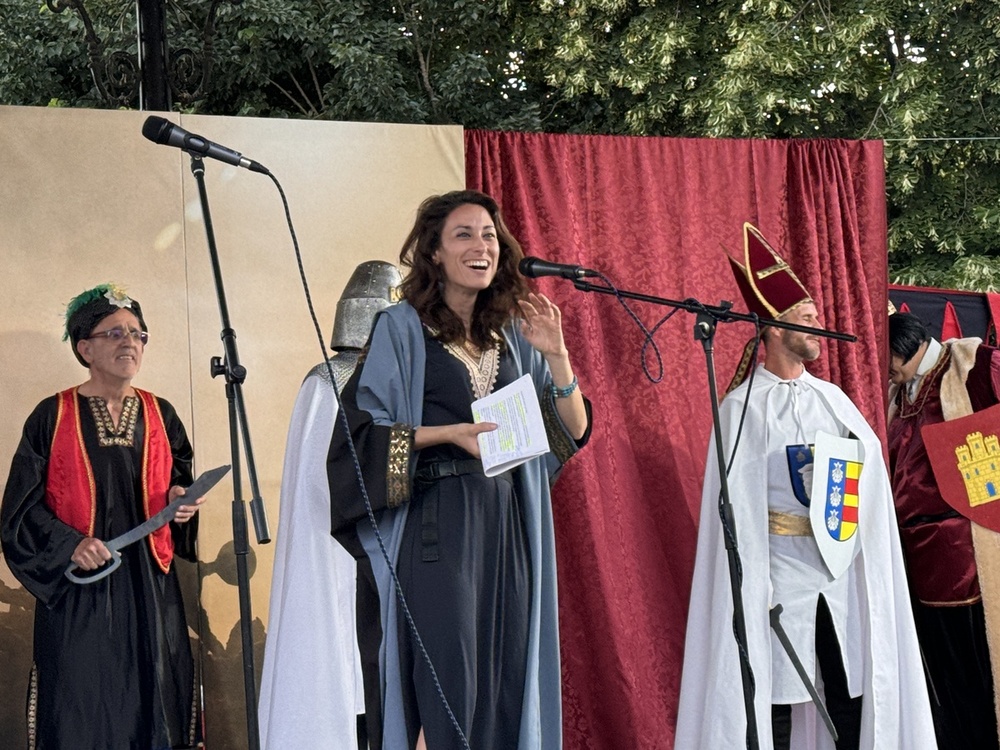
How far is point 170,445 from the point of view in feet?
14.5

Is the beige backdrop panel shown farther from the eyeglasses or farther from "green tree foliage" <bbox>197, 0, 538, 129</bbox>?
"green tree foliage" <bbox>197, 0, 538, 129</bbox>

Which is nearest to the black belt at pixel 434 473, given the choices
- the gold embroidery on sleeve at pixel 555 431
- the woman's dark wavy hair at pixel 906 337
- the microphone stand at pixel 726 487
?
the gold embroidery on sleeve at pixel 555 431

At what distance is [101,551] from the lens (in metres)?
4.05

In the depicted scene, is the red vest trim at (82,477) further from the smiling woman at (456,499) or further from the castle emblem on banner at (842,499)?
the castle emblem on banner at (842,499)

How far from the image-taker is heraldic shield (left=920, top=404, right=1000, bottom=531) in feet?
16.7

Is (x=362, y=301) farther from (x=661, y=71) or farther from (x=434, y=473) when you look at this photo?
(x=661, y=71)

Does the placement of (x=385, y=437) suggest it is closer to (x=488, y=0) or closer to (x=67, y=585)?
(x=67, y=585)

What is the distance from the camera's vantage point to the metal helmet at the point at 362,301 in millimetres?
4340

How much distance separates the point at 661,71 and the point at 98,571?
656cm

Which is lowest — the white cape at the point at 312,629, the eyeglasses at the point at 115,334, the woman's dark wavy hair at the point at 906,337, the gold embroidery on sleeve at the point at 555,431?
the white cape at the point at 312,629

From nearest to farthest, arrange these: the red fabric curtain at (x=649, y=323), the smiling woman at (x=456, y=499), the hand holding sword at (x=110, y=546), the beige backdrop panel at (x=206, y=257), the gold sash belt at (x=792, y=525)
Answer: the smiling woman at (x=456, y=499) → the hand holding sword at (x=110, y=546) → the gold sash belt at (x=792, y=525) → the beige backdrop panel at (x=206, y=257) → the red fabric curtain at (x=649, y=323)

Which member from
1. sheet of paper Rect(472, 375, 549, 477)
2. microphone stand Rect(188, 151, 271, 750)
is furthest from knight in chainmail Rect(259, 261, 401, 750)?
sheet of paper Rect(472, 375, 549, 477)

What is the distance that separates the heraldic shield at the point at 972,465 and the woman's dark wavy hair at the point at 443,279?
248 cm

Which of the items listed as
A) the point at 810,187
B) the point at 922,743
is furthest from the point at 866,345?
the point at 922,743
